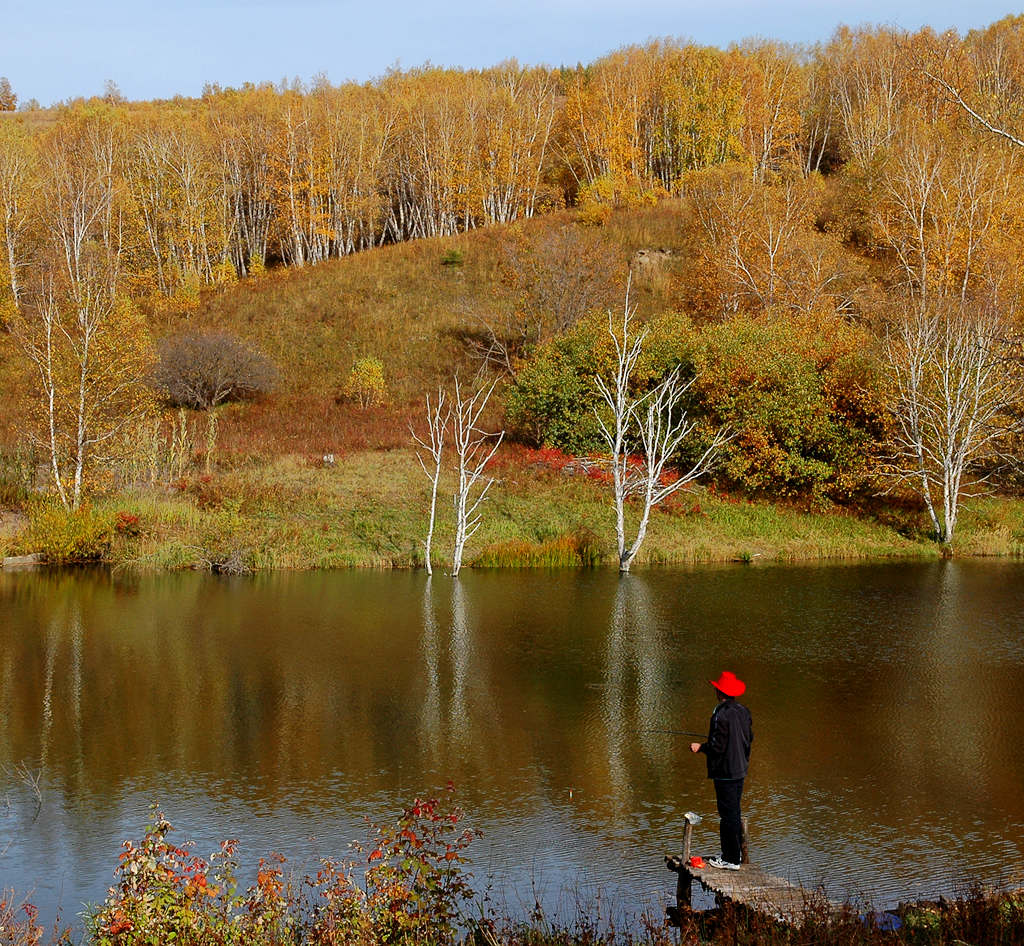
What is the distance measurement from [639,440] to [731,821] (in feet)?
113

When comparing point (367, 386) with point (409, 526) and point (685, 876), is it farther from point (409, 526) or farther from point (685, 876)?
point (685, 876)

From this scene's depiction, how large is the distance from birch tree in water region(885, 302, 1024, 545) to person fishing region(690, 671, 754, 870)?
2862cm

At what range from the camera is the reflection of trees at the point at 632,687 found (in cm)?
1576

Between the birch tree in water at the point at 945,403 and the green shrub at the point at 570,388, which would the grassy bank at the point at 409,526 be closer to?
the birch tree in water at the point at 945,403

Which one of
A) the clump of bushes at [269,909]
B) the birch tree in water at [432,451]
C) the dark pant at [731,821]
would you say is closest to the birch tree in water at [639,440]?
the birch tree in water at [432,451]

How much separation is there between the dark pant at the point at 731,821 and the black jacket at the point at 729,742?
105 mm

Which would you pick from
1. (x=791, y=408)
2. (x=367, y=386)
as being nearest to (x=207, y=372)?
(x=367, y=386)

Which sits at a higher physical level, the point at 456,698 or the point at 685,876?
the point at 685,876

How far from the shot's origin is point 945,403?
38000 millimetres

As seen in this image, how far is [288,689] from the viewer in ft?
64.7

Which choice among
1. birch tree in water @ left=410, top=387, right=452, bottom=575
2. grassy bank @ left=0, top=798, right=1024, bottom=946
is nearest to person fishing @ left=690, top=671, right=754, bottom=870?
grassy bank @ left=0, top=798, right=1024, bottom=946

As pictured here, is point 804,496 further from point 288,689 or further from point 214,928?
point 214,928

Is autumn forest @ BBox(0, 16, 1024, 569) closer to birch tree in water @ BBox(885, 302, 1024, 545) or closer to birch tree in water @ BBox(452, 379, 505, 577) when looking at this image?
birch tree in water @ BBox(885, 302, 1024, 545)

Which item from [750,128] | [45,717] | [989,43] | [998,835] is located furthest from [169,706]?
[989,43]
